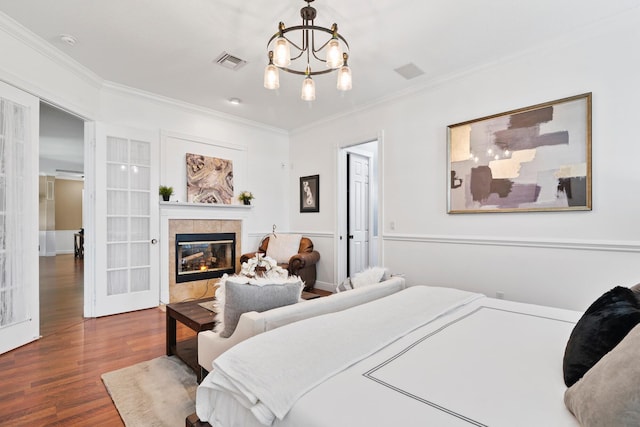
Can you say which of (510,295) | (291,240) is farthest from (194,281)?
(510,295)

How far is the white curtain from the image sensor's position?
9.30 feet

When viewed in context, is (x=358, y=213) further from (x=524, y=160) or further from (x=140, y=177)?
(x=140, y=177)

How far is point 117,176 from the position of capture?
4023mm

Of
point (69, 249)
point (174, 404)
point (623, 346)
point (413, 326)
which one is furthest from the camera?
point (69, 249)

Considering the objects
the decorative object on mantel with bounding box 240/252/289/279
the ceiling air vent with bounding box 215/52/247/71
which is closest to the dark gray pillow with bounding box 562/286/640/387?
the decorative object on mantel with bounding box 240/252/289/279

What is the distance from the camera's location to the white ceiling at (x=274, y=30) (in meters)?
2.53

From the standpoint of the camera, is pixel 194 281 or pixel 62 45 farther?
pixel 194 281

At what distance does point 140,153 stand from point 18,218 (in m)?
1.57

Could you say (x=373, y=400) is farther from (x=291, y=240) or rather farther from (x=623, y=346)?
(x=291, y=240)

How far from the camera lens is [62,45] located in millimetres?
3092

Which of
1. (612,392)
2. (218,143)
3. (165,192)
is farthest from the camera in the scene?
(218,143)

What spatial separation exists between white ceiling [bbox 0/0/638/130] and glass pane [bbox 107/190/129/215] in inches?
54.6

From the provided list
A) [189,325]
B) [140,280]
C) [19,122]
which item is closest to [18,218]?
[19,122]

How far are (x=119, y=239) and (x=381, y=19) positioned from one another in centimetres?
389
